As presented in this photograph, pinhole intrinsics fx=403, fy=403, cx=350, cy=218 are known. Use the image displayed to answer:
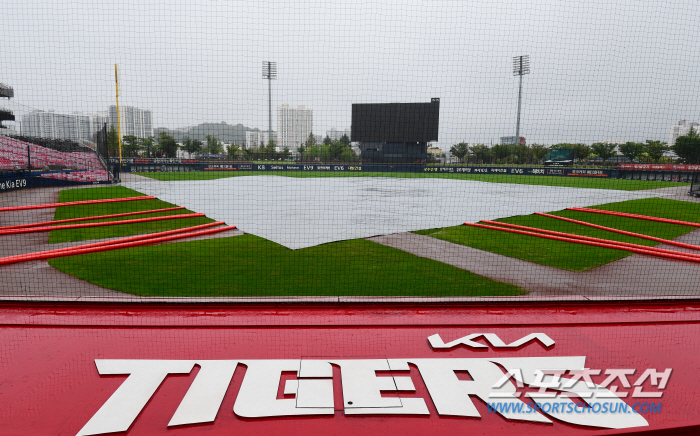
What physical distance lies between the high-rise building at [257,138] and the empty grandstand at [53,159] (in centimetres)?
1316

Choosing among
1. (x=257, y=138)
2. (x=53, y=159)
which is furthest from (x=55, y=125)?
(x=257, y=138)

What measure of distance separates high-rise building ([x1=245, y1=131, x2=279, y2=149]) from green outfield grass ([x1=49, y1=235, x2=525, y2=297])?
6.15 ft

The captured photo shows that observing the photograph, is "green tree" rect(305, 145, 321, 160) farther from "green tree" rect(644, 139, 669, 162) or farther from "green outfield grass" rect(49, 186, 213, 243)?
"green tree" rect(644, 139, 669, 162)

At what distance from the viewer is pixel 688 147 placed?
11.8 m

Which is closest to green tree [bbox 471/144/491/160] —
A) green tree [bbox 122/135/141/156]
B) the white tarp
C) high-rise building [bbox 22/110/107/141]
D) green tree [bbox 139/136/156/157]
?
the white tarp

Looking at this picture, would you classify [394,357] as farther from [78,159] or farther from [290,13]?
[78,159]

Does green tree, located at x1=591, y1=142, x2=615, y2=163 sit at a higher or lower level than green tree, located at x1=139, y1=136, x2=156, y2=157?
higher

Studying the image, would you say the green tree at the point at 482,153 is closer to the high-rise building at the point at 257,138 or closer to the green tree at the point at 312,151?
the green tree at the point at 312,151

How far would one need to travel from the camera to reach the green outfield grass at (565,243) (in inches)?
233

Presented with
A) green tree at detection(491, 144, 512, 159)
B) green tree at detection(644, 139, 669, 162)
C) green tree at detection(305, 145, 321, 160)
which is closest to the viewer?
green tree at detection(305, 145, 321, 160)

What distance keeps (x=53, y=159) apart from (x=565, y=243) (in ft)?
66.9

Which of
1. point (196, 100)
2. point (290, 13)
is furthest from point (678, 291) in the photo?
point (196, 100)

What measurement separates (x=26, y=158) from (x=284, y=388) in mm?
19197

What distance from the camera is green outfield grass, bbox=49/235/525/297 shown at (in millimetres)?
4281
